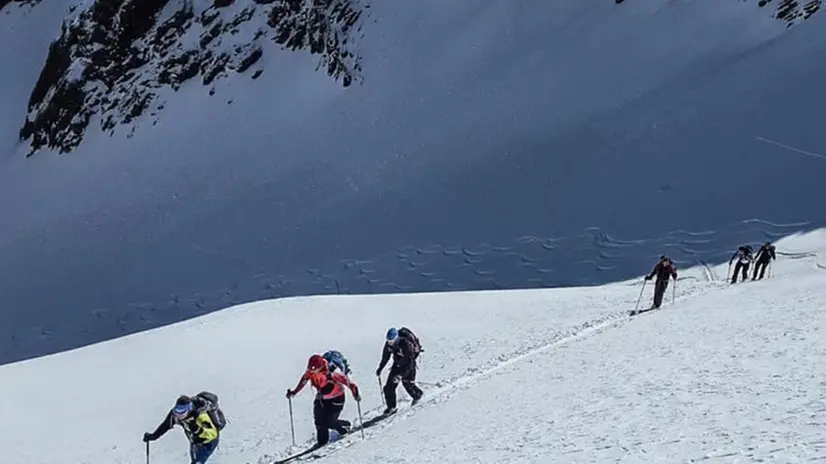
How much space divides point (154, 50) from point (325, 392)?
4505 centimetres

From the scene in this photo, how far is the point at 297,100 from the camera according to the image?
4675 centimetres

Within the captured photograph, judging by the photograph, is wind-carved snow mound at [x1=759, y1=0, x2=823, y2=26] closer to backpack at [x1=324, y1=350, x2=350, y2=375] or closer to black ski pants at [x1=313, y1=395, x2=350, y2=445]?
backpack at [x1=324, y1=350, x2=350, y2=375]

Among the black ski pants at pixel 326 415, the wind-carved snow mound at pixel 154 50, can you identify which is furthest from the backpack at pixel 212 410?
the wind-carved snow mound at pixel 154 50

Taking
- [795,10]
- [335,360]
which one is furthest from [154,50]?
[335,360]

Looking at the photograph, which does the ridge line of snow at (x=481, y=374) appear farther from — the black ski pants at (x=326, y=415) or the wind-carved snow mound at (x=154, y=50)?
the wind-carved snow mound at (x=154, y=50)

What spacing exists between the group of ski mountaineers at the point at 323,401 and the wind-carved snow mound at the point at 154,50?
35.3 meters

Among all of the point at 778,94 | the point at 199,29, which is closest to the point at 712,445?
the point at 778,94

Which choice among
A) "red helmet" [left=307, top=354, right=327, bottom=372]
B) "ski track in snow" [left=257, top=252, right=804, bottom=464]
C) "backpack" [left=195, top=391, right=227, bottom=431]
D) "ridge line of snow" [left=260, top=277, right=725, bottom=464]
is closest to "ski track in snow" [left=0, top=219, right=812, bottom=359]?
"ski track in snow" [left=257, top=252, right=804, bottom=464]

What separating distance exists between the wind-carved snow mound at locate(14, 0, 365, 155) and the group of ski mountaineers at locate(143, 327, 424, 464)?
35283 mm

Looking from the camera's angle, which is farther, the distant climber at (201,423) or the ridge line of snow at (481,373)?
the ridge line of snow at (481,373)

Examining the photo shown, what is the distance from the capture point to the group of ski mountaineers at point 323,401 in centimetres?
986

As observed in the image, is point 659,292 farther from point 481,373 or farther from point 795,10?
point 795,10

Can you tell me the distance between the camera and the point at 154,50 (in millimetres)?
52781

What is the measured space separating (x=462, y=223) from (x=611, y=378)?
967 inches
